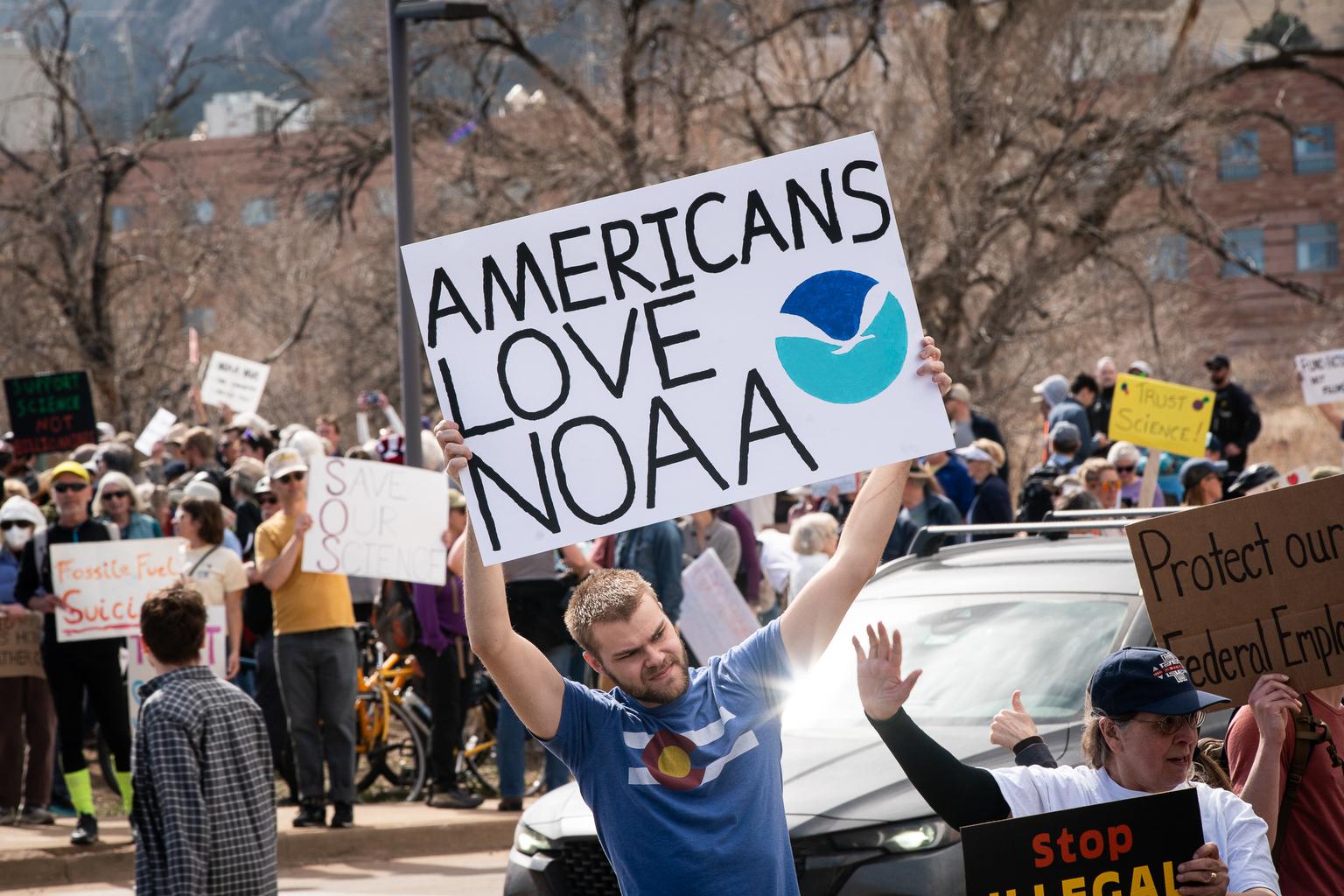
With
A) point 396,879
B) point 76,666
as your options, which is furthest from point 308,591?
point 396,879

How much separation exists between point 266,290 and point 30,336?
10091 millimetres

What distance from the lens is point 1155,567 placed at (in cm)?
450

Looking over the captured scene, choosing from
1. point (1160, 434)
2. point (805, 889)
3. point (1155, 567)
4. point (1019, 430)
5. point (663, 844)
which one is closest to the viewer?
point (663, 844)

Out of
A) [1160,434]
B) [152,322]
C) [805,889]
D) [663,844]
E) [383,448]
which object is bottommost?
[805,889]

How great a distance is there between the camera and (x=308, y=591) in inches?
413

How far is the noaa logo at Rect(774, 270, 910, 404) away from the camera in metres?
4.16

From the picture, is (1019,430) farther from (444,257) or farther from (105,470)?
(444,257)

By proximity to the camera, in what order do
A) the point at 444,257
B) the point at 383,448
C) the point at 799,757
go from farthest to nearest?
the point at 383,448 < the point at 799,757 < the point at 444,257

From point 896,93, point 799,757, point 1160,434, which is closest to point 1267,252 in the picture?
point 896,93

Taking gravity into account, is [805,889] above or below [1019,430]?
below

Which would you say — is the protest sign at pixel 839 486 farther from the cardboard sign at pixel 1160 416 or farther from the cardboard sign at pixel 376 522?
the cardboard sign at pixel 376 522

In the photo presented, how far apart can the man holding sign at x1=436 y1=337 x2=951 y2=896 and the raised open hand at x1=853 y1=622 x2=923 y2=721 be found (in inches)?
7.0

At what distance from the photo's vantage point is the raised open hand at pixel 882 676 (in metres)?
3.76

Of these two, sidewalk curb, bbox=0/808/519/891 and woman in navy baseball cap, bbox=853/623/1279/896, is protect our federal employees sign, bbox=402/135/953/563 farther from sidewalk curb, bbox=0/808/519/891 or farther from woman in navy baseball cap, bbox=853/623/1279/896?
sidewalk curb, bbox=0/808/519/891
